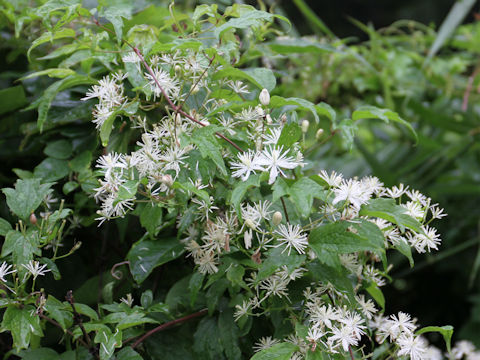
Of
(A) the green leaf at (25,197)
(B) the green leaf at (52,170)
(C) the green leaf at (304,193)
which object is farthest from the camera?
(B) the green leaf at (52,170)

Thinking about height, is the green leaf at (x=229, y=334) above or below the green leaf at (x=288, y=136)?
below

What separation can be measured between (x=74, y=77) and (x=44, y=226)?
0.18 meters

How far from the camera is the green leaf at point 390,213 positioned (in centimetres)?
47

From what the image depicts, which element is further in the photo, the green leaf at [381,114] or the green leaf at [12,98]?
the green leaf at [12,98]

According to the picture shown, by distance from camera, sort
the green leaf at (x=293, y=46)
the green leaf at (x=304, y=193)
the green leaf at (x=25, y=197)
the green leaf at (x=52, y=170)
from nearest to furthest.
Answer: the green leaf at (x=304, y=193), the green leaf at (x=25, y=197), the green leaf at (x=52, y=170), the green leaf at (x=293, y=46)

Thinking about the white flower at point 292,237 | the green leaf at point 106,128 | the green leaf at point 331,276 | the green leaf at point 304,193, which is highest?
the green leaf at point 304,193

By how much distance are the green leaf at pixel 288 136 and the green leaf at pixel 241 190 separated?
44 mm

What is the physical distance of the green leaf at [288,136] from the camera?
470 millimetres

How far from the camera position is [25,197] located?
54cm

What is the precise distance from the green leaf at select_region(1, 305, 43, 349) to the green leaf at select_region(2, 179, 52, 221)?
99 millimetres

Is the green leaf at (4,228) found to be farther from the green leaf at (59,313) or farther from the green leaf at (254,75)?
the green leaf at (254,75)

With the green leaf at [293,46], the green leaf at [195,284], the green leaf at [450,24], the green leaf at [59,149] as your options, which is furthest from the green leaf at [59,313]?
the green leaf at [450,24]

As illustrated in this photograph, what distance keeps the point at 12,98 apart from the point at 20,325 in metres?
0.37

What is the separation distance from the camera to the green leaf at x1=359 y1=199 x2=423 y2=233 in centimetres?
47
